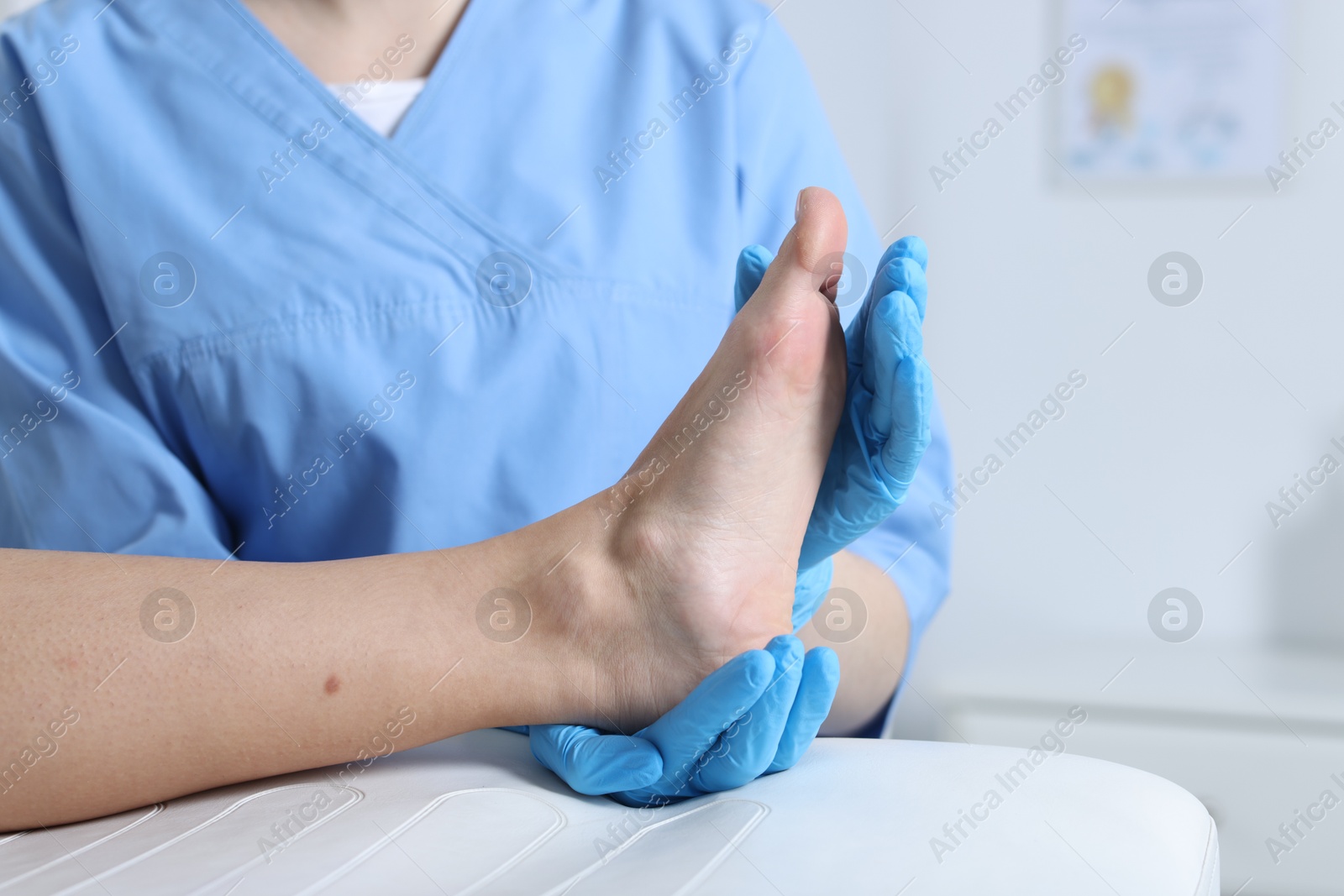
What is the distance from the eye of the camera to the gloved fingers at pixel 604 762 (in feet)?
1.63

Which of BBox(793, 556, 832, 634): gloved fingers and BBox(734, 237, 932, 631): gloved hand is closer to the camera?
BBox(734, 237, 932, 631): gloved hand

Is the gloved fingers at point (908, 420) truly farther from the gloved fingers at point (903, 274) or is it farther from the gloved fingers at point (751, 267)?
the gloved fingers at point (751, 267)

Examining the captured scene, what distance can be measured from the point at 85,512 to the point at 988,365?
1150 mm

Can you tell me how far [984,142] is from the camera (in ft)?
4.60

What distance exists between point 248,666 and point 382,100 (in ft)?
1.55

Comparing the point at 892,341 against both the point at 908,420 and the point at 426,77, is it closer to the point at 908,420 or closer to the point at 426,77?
the point at 908,420

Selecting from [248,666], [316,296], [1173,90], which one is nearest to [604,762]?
[248,666]

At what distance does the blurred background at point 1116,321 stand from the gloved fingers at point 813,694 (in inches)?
31.2

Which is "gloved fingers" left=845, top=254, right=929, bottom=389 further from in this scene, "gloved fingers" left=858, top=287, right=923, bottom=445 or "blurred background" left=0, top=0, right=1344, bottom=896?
"blurred background" left=0, top=0, right=1344, bottom=896

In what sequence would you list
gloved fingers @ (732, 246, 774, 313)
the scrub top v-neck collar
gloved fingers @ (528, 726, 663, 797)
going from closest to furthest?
gloved fingers @ (528, 726, 663, 797)
gloved fingers @ (732, 246, 774, 313)
the scrub top v-neck collar

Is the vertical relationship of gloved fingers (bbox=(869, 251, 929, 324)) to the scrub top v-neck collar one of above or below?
below

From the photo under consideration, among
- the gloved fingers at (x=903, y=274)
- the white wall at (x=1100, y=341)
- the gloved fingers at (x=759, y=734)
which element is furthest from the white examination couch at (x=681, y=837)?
the white wall at (x=1100, y=341)

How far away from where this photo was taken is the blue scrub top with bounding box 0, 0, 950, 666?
709 millimetres

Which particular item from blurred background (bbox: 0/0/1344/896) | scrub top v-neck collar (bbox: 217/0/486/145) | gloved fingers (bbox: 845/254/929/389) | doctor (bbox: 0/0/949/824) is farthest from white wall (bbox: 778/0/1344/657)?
gloved fingers (bbox: 845/254/929/389)
